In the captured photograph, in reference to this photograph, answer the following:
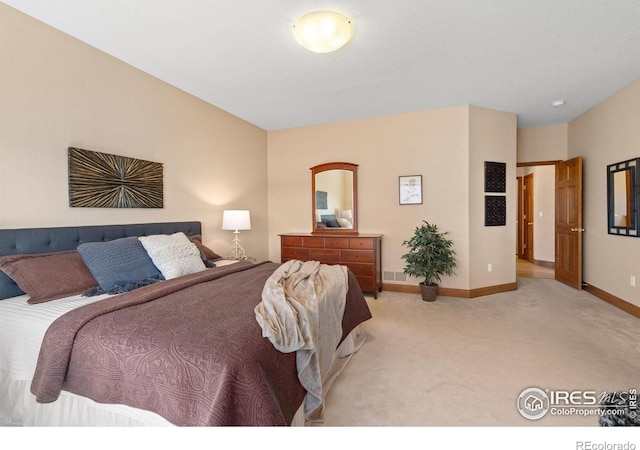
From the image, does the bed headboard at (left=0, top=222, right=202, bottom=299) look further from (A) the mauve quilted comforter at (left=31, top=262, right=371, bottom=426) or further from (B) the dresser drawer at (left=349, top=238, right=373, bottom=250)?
(B) the dresser drawer at (left=349, top=238, right=373, bottom=250)

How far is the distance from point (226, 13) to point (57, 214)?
2029 mm

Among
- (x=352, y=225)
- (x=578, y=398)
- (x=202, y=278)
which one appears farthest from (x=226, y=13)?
(x=578, y=398)

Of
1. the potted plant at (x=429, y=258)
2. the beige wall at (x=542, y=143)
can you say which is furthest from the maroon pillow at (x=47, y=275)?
the beige wall at (x=542, y=143)

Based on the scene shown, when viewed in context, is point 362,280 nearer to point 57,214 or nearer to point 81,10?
point 57,214

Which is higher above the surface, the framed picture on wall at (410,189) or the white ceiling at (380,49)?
the white ceiling at (380,49)

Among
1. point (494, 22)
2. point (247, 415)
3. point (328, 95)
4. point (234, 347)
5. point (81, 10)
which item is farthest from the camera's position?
point (328, 95)

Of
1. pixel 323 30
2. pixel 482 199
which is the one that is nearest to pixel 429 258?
pixel 482 199

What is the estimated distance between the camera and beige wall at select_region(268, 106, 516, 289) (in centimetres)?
408

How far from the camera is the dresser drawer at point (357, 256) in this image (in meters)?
4.06

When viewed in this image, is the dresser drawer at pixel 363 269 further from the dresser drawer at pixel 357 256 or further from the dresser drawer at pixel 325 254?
the dresser drawer at pixel 325 254

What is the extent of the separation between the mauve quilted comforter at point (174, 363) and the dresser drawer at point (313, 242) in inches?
106

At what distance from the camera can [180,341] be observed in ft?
4.13

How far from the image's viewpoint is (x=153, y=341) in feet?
4.18

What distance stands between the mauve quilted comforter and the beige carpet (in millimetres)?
727
